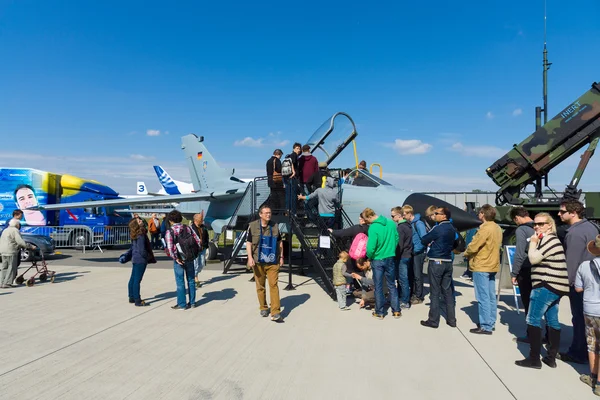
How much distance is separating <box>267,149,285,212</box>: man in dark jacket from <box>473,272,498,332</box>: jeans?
4.51m

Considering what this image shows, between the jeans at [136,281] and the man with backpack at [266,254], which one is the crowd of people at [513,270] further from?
the jeans at [136,281]

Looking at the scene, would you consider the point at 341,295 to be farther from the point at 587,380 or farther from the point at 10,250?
the point at 10,250

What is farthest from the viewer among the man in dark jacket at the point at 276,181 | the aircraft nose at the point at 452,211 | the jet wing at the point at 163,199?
the jet wing at the point at 163,199

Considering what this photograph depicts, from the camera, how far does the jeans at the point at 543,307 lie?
360cm

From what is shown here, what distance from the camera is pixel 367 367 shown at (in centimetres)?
367

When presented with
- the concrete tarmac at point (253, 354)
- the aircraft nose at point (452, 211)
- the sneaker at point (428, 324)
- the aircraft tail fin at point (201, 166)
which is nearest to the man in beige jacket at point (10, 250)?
the concrete tarmac at point (253, 354)

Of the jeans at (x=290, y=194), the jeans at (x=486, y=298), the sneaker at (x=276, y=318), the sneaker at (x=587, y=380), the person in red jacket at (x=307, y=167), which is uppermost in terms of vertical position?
the person in red jacket at (x=307, y=167)

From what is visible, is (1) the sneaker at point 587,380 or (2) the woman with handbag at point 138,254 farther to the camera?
(2) the woman with handbag at point 138,254

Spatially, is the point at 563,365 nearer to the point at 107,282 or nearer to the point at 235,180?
the point at 107,282

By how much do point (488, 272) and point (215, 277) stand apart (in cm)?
642

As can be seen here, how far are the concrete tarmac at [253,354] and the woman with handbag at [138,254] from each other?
10.8 inches

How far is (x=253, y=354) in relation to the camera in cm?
401

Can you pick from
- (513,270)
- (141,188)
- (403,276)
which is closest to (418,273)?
(403,276)

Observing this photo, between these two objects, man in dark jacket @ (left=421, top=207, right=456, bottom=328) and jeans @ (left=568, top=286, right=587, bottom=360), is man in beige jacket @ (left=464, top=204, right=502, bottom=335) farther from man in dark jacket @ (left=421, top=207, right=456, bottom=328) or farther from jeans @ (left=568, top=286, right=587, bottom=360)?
jeans @ (left=568, top=286, right=587, bottom=360)
